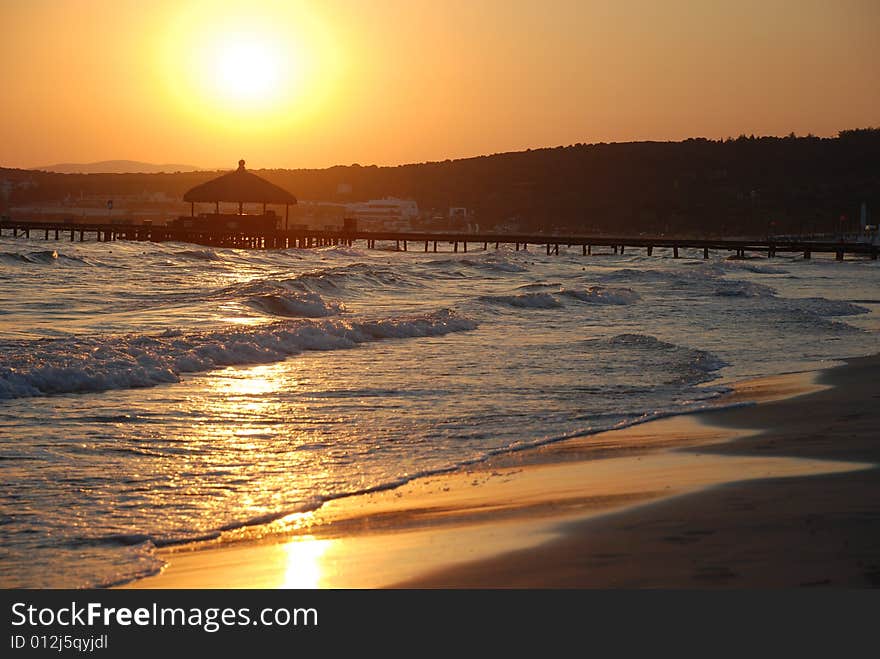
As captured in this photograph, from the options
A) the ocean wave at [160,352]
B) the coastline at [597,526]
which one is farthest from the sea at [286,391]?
the coastline at [597,526]

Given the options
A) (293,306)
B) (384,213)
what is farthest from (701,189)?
(293,306)

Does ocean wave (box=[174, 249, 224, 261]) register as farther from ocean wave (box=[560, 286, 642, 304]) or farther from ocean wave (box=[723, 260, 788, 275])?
ocean wave (box=[560, 286, 642, 304])

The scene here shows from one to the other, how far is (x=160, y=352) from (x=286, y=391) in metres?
2.82

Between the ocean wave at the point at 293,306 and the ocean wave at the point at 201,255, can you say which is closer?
the ocean wave at the point at 293,306

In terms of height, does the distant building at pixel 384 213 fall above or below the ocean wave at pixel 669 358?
above

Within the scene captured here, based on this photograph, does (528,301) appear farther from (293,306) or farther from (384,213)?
(384,213)

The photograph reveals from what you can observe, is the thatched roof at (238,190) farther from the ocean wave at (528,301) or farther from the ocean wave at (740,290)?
the ocean wave at (528,301)

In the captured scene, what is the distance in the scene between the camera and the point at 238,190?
6588cm

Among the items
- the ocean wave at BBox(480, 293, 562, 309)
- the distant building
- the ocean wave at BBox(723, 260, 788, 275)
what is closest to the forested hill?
the distant building

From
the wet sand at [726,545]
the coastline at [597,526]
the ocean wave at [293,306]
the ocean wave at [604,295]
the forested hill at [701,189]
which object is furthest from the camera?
the forested hill at [701,189]

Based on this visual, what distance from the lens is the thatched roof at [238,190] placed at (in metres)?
65.4

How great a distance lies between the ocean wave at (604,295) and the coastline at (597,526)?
847 inches

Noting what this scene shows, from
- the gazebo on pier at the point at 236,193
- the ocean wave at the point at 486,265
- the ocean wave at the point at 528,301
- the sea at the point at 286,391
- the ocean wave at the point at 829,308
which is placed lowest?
the sea at the point at 286,391

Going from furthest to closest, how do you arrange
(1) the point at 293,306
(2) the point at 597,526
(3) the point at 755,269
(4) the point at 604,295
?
(3) the point at 755,269 → (4) the point at 604,295 → (1) the point at 293,306 → (2) the point at 597,526
